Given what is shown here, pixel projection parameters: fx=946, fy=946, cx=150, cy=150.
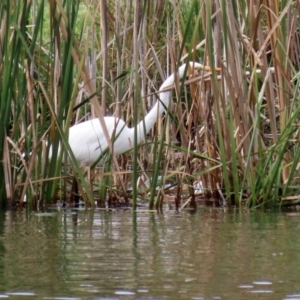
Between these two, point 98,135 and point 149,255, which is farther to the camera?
point 98,135

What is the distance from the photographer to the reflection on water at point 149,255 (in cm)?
275

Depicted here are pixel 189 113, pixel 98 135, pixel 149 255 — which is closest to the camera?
pixel 149 255

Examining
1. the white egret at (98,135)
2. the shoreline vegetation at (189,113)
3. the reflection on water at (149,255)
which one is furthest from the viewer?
the white egret at (98,135)

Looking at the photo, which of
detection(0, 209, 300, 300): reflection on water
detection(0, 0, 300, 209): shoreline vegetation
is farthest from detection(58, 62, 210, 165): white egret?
detection(0, 209, 300, 300): reflection on water

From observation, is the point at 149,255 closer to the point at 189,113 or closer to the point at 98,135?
the point at 189,113

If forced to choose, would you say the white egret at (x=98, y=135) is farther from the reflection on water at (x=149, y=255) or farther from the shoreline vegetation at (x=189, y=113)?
the reflection on water at (x=149, y=255)

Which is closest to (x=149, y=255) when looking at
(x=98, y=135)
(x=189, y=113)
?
(x=189, y=113)

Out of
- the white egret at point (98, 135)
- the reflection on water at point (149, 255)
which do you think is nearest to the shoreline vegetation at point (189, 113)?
the reflection on water at point (149, 255)

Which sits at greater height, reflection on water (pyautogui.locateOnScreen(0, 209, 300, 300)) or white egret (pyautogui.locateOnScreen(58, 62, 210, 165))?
white egret (pyautogui.locateOnScreen(58, 62, 210, 165))

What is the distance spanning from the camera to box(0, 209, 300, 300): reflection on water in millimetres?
2754

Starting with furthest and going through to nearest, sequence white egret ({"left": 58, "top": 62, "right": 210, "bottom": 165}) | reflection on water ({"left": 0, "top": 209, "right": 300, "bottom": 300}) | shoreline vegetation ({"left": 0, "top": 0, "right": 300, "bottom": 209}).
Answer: white egret ({"left": 58, "top": 62, "right": 210, "bottom": 165})
shoreline vegetation ({"left": 0, "top": 0, "right": 300, "bottom": 209})
reflection on water ({"left": 0, "top": 209, "right": 300, "bottom": 300})

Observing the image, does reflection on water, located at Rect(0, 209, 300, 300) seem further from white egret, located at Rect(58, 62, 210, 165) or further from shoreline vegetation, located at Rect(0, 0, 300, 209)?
white egret, located at Rect(58, 62, 210, 165)

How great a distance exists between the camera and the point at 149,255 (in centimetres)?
349

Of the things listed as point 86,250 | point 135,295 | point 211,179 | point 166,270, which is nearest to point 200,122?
point 211,179
